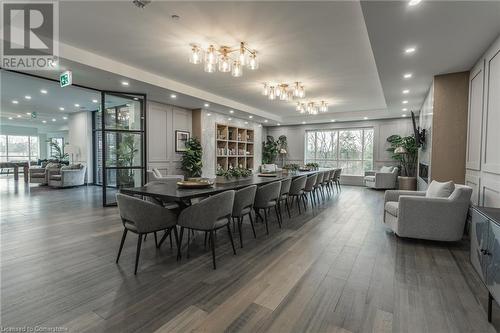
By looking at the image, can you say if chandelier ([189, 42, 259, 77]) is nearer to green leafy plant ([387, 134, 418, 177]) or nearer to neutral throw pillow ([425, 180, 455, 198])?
neutral throw pillow ([425, 180, 455, 198])

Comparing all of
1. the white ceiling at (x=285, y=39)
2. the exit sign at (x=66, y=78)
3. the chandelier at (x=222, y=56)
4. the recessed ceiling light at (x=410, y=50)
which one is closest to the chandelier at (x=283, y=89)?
the white ceiling at (x=285, y=39)

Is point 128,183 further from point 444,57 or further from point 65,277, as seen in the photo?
point 444,57

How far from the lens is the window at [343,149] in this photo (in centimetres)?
969

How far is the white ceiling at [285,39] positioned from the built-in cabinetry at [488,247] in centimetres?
195

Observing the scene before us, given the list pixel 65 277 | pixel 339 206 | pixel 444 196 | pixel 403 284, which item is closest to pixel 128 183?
pixel 65 277

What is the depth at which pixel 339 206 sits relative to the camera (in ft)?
18.5

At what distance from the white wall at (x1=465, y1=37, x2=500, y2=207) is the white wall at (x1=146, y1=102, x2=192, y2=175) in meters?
6.72

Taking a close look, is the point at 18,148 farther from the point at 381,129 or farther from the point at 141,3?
the point at 381,129

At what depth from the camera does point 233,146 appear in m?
9.20

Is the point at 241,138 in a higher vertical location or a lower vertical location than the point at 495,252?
higher

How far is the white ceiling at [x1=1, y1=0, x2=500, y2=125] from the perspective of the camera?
2.55 m

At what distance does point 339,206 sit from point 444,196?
8.04 ft

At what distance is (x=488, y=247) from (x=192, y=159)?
21.4 feet

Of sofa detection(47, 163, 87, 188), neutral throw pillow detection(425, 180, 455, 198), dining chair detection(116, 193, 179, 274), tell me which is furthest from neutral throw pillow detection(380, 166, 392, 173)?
sofa detection(47, 163, 87, 188)
